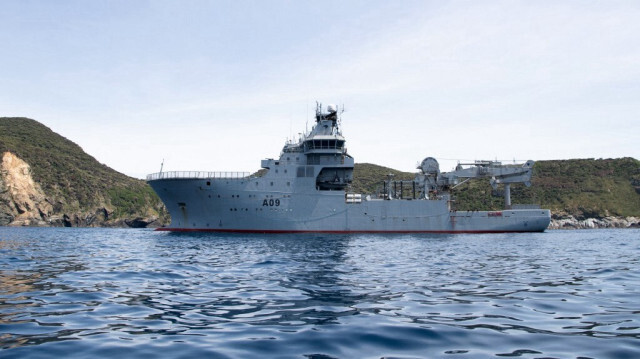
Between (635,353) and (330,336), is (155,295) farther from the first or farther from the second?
(635,353)

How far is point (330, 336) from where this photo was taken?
19.5ft

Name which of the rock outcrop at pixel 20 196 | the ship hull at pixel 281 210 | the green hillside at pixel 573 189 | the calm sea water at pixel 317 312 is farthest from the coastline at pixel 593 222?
the rock outcrop at pixel 20 196

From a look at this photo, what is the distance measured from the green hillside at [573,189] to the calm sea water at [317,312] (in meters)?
72.0

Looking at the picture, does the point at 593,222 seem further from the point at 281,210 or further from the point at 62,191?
the point at 62,191

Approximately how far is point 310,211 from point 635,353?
36.9 meters

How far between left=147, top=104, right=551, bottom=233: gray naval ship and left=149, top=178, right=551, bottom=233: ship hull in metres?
0.10

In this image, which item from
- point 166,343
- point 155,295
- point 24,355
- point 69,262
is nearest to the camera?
point 24,355

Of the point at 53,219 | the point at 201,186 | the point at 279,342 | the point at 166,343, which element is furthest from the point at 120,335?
the point at 53,219

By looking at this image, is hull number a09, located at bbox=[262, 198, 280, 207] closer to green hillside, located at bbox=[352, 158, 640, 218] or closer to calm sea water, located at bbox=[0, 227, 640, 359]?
calm sea water, located at bbox=[0, 227, 640, 359]

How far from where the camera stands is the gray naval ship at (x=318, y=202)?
4072 cm

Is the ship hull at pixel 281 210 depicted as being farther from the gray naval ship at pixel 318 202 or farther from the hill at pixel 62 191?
the hill at pixel 62 191

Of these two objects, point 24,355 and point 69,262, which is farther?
point 69,262

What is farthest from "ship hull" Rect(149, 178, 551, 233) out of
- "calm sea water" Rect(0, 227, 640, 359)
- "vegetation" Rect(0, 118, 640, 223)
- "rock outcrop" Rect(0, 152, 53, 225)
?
"rock outcrop" Rect(0, 152, 53, 225)

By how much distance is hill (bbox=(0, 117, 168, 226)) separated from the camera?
263 ft
